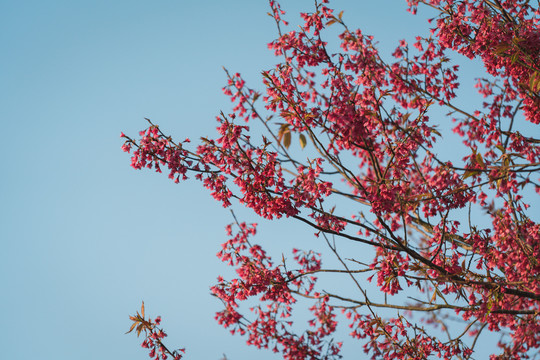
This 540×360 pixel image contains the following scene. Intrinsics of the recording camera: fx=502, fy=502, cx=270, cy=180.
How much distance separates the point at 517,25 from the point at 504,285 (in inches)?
119

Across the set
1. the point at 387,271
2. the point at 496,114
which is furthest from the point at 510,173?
the point at 496,114

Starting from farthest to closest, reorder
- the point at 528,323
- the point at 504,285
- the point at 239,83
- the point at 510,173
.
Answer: the point at 239,83 → the point at 528,323 → the point at 504,285 → the point at 510,173

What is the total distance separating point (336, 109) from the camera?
477 cm

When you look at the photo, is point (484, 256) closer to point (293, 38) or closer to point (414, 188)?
point (414, 188)

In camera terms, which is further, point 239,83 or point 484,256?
point 239,83

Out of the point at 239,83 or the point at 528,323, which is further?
the point at 239,83

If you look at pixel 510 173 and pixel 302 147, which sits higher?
pixel 302 147

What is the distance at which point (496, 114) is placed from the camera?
6.59 m

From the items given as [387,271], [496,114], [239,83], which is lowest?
[387,271]

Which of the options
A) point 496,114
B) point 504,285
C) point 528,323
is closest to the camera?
point 504,285

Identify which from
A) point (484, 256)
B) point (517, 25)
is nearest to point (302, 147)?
point (484, 256)

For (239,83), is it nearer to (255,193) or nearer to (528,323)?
(255,193)

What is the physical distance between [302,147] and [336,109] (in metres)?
0.49

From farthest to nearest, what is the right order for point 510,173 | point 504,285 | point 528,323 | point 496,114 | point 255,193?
1. point 496,114
2. point 528,323
3. point 255,193
4. point 504,285
5. point 510,173
